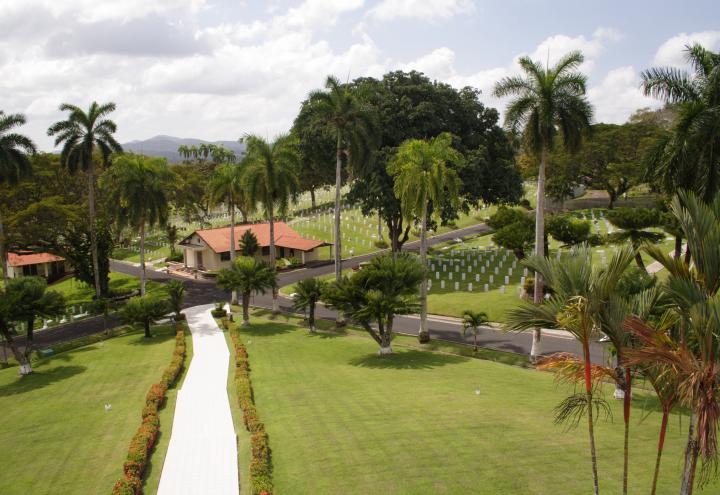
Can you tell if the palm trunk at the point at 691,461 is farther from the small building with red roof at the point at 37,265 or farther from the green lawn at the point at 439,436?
the small building with red roof at the point at 37,265

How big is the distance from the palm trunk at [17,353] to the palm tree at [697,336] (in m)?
28.4

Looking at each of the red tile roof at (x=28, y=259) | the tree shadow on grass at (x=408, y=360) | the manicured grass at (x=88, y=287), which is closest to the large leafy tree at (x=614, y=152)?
the tree shadow on grass at (x=408, y=360)

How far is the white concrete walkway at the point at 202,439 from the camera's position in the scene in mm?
12875

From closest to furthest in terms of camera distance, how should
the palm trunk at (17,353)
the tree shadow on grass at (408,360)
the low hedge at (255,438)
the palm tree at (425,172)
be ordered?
the low hedge at (255,438), the tree shadow on grass at (408,360), the palm trunk at (17,353), the palm tree at (425,172)

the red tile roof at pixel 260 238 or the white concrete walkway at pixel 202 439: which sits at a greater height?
the red tile roof at pixel 260 238

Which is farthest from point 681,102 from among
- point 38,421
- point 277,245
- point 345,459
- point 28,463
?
point 277,245

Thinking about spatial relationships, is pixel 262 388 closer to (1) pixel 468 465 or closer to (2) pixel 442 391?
(2) pixel 442 391

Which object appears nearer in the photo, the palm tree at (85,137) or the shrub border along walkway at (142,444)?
the shrub border along walkway at (142,444)

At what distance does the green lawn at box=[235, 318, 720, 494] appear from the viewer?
1144 centimetres

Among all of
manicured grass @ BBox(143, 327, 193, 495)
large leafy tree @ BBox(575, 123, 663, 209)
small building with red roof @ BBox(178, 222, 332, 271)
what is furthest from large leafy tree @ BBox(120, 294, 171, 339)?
large leafy tree @ BBox(575, 123, 663, 209)

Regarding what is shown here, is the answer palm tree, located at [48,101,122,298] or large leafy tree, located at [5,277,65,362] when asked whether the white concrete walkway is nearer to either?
large leafy tree, located at [5,277,65,362]

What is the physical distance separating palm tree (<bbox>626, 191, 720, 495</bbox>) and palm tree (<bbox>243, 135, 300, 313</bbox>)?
102 ft

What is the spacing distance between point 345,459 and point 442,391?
22.4 ft

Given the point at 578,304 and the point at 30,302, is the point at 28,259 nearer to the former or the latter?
the point at 30,302
